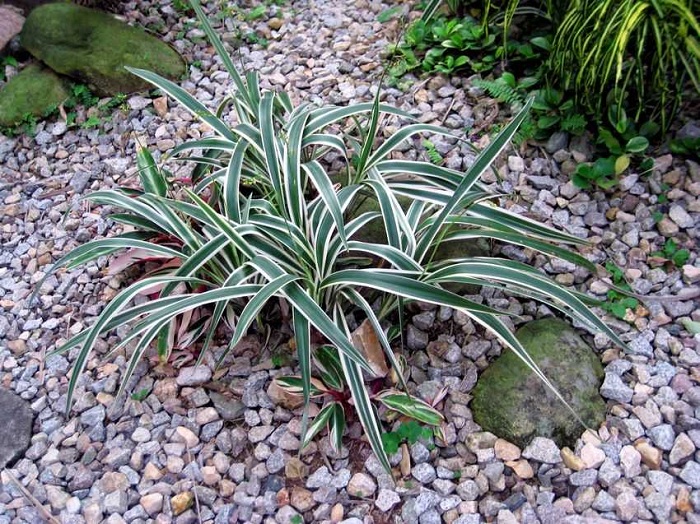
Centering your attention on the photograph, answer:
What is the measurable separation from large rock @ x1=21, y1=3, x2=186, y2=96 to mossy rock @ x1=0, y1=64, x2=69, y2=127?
64 millimetres

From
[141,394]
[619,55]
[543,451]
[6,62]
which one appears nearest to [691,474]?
[543,451]

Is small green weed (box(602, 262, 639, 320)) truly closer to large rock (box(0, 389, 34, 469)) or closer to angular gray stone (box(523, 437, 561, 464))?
angular gray stone (box(523, 437, 561, 464))

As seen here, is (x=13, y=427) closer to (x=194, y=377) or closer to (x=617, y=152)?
(x=194, y=377)

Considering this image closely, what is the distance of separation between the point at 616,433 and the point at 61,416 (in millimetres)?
1438

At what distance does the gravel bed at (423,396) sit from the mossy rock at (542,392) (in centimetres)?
3

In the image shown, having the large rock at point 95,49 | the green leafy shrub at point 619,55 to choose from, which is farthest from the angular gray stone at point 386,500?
the large rock at point 95,49

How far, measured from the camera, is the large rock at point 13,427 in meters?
1.69

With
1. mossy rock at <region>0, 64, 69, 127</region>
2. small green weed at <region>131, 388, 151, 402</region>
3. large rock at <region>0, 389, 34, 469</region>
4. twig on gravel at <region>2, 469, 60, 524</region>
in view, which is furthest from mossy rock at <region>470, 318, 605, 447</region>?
mossy rock at <region>0, 64, 69, 127</region>

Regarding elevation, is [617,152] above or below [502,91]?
below

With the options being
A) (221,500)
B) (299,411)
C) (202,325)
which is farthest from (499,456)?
(202,325)

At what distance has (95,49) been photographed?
267 cm

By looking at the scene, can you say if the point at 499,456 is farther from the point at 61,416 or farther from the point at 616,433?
the point at 61,416

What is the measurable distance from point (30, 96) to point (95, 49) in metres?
0.33

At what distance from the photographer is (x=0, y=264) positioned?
222cm
